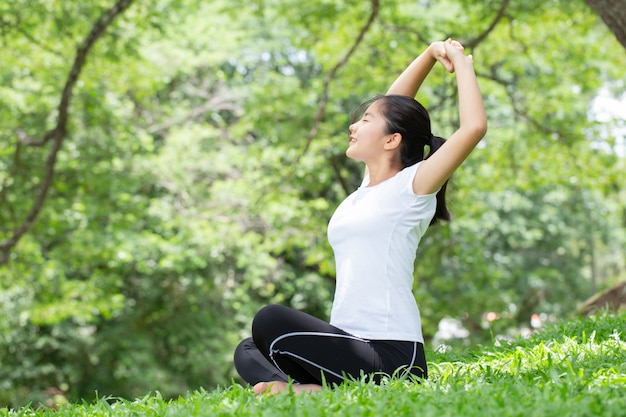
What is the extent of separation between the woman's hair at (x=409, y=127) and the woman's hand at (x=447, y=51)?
0.20 metres

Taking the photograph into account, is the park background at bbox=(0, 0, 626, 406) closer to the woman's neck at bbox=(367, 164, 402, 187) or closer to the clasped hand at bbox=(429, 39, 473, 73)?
the clasped hand at bbox=(429, 39, 473, 73)

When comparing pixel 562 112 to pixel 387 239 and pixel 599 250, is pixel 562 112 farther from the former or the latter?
pixel 387 239

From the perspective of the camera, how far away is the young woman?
265cm

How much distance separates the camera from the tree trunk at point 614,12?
4.23 meters

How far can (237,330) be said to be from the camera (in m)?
14.6

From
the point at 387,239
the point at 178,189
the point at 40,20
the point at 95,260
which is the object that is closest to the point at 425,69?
the point at 387,239

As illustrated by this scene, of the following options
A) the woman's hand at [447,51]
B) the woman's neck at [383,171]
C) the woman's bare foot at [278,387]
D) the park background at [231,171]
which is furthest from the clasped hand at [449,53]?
the park background at [231,171]

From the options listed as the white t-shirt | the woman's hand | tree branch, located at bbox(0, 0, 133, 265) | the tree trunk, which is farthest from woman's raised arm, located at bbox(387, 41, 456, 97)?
tree branch, located at bbox(0, 0, 133, 265)

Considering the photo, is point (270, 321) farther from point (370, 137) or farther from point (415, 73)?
point (415, 73)

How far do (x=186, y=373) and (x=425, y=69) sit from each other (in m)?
12.2

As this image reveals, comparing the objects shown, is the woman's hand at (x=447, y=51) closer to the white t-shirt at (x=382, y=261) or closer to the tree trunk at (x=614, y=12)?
the white t-shirt at (x=382, y=261)

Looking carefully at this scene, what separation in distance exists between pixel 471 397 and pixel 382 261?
0.70 metres

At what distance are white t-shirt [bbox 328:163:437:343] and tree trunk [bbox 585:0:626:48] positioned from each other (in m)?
2.10

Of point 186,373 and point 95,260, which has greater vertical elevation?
point 95,260
